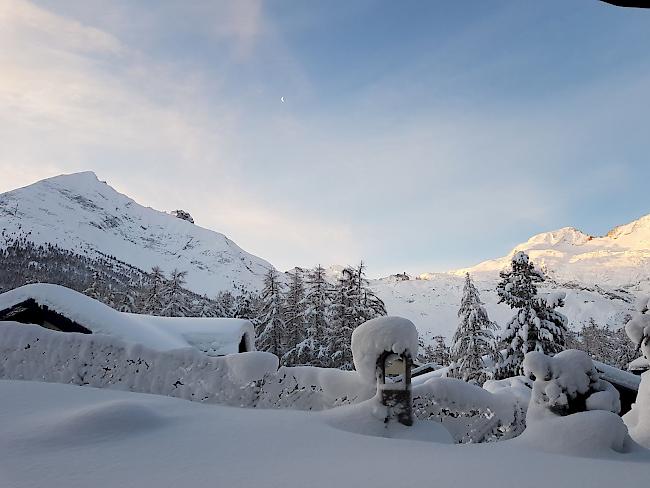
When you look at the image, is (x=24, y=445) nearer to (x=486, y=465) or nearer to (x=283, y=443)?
(x=283, y=443)

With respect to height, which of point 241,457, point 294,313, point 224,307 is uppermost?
point 224,307

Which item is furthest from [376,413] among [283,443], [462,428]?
[283,443]

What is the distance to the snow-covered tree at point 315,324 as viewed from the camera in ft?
92.9

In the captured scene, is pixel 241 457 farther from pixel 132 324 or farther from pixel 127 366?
pixel 132 324

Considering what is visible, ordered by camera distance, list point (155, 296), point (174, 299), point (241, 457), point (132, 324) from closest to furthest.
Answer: point (241, 457)
point (132, 324)
point (155, 296)
point (174, 299)

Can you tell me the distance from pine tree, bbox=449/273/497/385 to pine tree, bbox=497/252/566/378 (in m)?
4.24

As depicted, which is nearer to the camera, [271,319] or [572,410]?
[572,410]

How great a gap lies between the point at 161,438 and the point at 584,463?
4.90 metres

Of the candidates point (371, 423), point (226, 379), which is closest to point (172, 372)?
point (226, 379)

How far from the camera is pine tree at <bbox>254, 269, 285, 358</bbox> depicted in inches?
1258

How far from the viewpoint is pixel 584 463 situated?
4.96 meters

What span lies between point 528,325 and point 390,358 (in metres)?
14.1

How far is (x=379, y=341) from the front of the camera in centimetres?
816

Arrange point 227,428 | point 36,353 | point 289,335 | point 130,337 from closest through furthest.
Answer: point 227,428 → point 36,353 → point 130,337 → point 289,335
